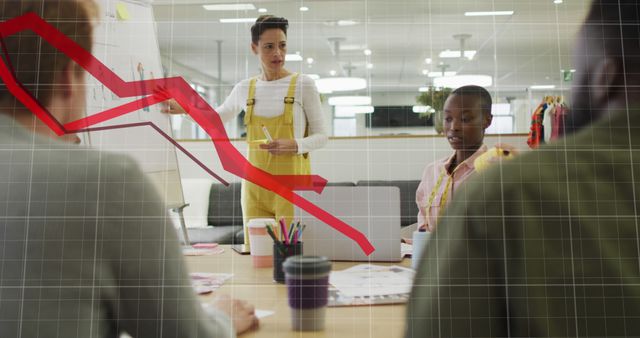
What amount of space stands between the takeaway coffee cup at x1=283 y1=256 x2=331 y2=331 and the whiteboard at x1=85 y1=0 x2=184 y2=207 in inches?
8.8

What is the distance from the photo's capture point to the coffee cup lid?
2.24 ft

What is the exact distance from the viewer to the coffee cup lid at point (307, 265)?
0.68 metres

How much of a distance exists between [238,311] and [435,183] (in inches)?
14.7

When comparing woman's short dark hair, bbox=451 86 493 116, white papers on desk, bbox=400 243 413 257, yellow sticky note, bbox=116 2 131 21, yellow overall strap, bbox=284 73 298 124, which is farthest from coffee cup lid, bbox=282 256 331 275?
yellow sticky note, bbox=116 2 131 21

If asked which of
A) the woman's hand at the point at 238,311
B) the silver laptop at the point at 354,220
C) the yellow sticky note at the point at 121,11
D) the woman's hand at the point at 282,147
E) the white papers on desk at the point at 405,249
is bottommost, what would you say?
the woman's hand at the point at 238,311

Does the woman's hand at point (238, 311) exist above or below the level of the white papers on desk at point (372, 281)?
below

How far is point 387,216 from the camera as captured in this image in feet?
2.26

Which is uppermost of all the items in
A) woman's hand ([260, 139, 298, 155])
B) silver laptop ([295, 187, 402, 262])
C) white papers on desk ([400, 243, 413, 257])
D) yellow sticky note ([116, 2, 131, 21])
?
yellow sticky note ([116, 2, 131, 21])

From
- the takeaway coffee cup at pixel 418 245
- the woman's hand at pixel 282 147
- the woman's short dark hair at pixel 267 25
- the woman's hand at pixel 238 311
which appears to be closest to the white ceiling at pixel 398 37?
the woman's short dark hair at pixel 267 25

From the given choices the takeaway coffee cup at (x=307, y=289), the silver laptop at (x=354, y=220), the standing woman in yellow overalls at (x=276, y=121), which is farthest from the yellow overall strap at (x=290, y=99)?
the takeaway coffee cup at (x=307, y=289)

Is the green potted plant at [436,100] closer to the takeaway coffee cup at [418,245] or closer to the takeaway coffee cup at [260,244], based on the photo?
the takeaway coffee cup at [418,245]

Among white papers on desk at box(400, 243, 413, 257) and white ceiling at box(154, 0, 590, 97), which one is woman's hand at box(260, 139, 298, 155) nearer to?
→ white ceiling at box(154, 0, 590, 97)
